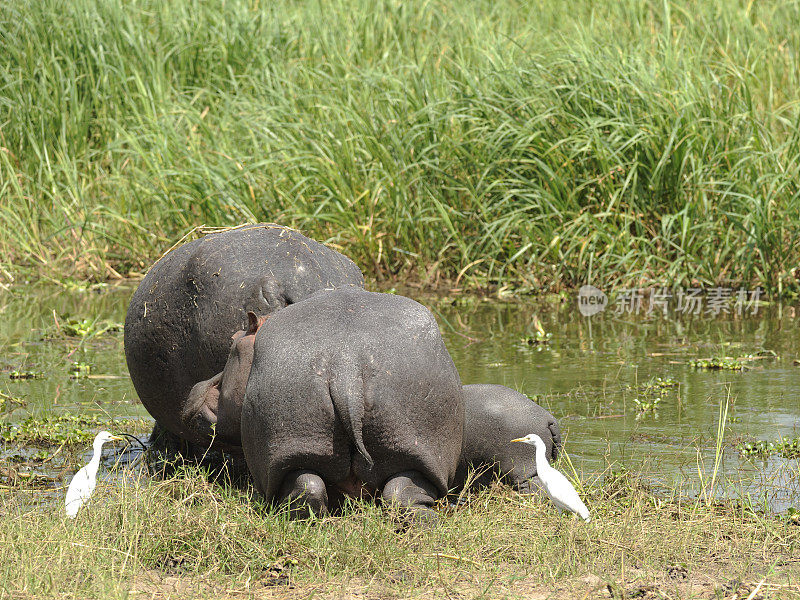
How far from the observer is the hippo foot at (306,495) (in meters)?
3.58

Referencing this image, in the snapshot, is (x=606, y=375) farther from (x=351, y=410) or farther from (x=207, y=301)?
(x=351, y=410)

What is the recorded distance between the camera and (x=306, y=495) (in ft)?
11.7

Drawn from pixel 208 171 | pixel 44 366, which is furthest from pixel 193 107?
pixel 44 366

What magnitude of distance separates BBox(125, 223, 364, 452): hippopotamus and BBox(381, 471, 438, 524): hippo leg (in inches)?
28.5

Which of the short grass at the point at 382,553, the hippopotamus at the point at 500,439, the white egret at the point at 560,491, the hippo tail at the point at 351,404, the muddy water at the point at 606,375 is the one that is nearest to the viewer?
the short grass at the point at 382,553

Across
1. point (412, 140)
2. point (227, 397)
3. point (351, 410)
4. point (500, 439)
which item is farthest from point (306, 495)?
point (412, 140)

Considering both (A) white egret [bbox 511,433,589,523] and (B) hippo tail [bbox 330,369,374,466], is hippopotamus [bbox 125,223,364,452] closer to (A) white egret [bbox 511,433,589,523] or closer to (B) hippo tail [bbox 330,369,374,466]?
(B) hippo tail [bbox 330,369,374,466]

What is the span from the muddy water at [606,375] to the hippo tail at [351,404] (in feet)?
3.49

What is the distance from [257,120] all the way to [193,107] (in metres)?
1.08

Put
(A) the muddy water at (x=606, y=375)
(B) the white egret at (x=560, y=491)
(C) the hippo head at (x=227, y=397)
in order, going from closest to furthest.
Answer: (B) the white egret at (x=560, y=491), (C) the hippo head at (x=227, y=397), (A) the muddy water at (x=606, y=375)

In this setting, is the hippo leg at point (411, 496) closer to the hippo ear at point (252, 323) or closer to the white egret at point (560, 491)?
the white egret at point (560, 491)

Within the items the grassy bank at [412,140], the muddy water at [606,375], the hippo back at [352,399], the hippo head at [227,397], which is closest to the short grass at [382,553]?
the hippo back at [352,399]

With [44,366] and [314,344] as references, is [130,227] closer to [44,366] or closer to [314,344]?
[44,366]

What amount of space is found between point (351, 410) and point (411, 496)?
1.21 feet
